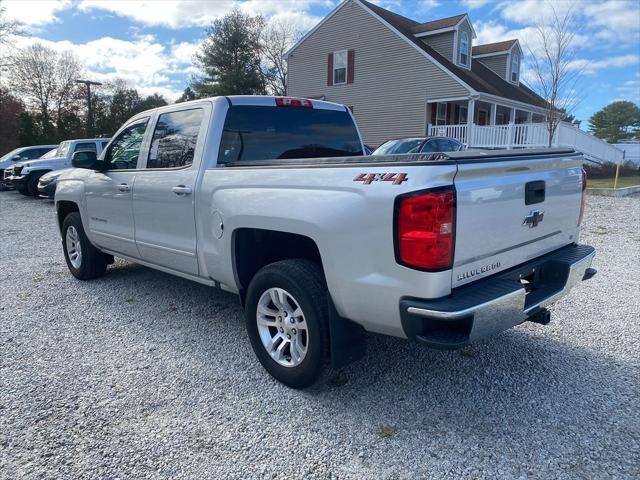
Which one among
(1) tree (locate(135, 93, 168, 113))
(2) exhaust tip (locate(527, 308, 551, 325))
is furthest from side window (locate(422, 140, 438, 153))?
(1) tree (locate(135, 93, 168, 113))

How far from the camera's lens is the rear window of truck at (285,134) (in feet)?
12.6

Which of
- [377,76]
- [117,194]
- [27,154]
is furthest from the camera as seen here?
[377,76]

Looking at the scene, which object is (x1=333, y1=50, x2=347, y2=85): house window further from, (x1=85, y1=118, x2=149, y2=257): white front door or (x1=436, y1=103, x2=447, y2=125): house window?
(x1=85, y1=118, x2=149, y2=257): white front door

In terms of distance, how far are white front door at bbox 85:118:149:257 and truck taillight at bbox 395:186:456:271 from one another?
9.88ft

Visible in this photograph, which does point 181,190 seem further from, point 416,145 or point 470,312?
point 416,145

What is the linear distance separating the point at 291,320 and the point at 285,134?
1766mm

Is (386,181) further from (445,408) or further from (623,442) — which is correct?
(623,442)

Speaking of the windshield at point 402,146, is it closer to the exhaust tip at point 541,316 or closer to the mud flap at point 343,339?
the exhaust tip at point 541,316

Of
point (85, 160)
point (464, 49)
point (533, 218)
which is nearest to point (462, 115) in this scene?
point (464, 49)

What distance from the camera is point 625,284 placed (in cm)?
538

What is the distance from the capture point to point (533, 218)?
9.78 feet

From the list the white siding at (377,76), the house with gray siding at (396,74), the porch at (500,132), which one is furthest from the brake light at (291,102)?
the white siding at (377,76)

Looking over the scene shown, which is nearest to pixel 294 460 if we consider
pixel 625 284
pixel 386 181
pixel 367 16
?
pixel 386 181

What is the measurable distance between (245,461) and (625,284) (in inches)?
192
